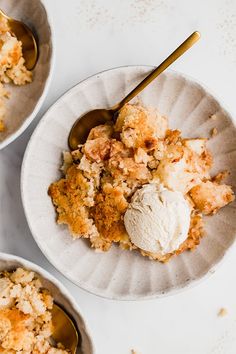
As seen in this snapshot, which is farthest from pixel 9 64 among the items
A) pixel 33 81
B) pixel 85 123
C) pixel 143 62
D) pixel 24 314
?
pixel 24 314

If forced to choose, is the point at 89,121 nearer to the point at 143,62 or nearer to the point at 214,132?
the point at 143,62

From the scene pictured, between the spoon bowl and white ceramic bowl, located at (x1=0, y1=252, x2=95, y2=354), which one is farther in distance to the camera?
the spoon bowl

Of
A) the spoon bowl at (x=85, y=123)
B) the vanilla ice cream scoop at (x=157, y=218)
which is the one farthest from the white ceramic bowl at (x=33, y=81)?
the vanilla ice cream scoop at (x=157, y=218)

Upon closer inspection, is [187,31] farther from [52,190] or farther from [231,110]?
[52,190]

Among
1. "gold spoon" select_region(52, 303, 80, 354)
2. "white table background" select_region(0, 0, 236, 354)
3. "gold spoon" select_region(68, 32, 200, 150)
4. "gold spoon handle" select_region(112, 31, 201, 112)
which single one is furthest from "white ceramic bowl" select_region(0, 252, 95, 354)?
"gold spoon handle" select_region(112, 31, 201, 112)

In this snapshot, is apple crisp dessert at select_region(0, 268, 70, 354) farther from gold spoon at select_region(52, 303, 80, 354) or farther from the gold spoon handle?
the gold spoon handle

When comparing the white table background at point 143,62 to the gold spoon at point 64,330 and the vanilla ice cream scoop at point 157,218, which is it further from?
the vanilla ice cream scoop at point 157,218

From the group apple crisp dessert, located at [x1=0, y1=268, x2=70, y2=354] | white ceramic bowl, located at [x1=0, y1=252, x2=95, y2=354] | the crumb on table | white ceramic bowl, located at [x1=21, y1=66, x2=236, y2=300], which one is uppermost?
the crumb on table

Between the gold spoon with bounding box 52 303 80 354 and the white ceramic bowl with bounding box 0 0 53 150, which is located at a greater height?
the white ceramic bowl with bounding box 0 0 53 150
